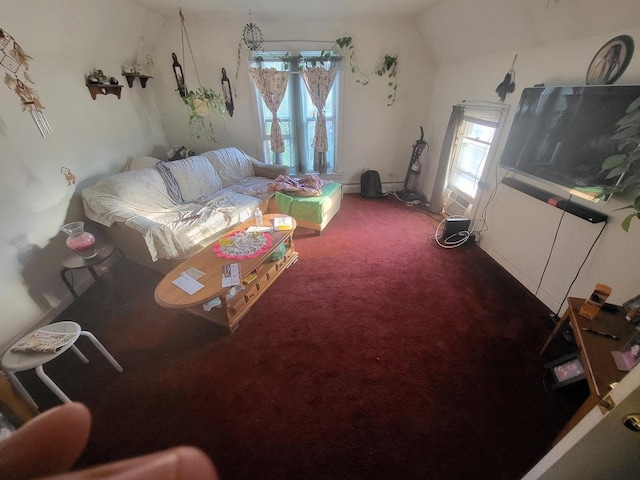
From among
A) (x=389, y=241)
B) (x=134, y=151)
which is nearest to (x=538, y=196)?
(x=389, y=241)

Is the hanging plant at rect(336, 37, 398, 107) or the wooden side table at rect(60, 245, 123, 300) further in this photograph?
the hanging plant at rect(336, 37, 398, 107)

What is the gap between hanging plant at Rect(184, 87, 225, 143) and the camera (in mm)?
A: 3332

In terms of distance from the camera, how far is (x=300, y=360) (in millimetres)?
1666

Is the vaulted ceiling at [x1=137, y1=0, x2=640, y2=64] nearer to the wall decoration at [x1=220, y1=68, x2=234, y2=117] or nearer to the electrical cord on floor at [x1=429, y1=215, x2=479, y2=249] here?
the wall decoration at [x1=220, y1=68, x2=234, y2=117]

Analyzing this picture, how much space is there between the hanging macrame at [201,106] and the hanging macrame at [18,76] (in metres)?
1.57

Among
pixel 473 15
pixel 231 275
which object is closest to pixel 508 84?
pixel 473 15

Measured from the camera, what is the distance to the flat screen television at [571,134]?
5.09 ft

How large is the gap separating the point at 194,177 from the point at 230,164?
1.92ft

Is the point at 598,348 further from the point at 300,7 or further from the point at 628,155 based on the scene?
the point at 300,7

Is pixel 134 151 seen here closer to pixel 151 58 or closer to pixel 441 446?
pixel 151 58

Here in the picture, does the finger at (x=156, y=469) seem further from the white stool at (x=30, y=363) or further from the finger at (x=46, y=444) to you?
the white stool at (x=30, y=363)

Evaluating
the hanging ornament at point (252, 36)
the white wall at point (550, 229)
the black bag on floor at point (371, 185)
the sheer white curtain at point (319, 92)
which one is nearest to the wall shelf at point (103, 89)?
the hanging ornament at point (252, 36)

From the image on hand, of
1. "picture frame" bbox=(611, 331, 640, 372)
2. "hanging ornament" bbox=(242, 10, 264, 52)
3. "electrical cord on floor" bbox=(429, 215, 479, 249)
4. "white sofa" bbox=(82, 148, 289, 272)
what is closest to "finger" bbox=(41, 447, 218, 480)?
"picture frame" bbox=(611, 331, 640, 372)

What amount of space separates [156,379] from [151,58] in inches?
146
